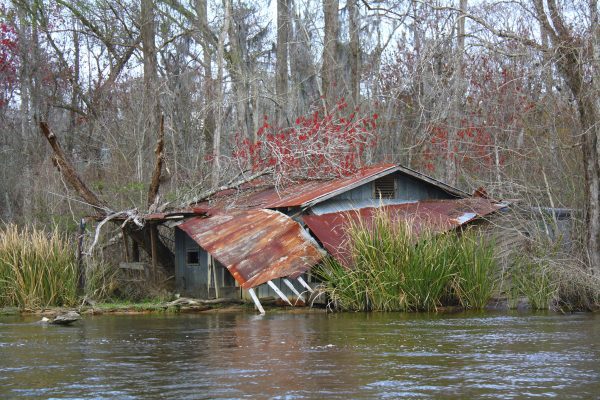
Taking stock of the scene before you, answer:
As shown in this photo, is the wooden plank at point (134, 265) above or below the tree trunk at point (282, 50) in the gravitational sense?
below

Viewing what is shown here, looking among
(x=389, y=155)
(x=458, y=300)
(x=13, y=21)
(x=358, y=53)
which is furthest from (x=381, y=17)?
(x=458, y=300)

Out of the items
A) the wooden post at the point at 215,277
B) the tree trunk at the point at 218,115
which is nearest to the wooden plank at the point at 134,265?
the wooden post at the point at 215,277

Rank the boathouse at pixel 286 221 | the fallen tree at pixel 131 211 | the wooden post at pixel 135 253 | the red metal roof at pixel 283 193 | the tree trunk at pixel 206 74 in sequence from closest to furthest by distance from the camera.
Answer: the boathouse at pixel 286 221
the red metal roof at pixel 283 193
the fallen tree at pixel 131 211
the wooden post at pixel 135 253
the tree trunk at pixel 206 74

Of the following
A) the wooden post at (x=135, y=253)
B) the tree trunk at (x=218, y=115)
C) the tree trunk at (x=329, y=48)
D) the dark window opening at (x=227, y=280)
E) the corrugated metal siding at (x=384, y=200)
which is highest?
the tree trunk at (x=329, y=48)

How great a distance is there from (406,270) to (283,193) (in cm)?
610

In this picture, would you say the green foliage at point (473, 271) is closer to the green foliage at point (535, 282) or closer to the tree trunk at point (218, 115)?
the green foliage at point (535, 282)

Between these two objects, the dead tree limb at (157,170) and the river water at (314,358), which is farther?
the dead tree limb at (157,170)

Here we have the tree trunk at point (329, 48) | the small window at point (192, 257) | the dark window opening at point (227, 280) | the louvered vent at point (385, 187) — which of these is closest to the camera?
the dark window opening at point (227, 280)

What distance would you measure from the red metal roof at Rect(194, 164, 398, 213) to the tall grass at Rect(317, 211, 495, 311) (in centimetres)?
270

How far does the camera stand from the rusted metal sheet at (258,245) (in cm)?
1855

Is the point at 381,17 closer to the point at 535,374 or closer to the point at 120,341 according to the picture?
the point at 120,341

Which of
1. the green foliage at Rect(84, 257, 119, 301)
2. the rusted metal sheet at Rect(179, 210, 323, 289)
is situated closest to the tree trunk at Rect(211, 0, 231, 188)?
the green foliage at Rect(84, 257, 119, 301)

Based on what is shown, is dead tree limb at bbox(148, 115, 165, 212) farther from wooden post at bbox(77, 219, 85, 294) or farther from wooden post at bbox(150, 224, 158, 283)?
wooden post at bbox(77, 219, 85, 294)

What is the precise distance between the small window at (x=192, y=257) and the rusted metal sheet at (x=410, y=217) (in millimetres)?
4387
